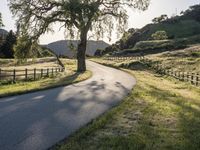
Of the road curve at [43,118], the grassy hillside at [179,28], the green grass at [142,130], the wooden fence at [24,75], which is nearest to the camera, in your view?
the green grass at [142,130]

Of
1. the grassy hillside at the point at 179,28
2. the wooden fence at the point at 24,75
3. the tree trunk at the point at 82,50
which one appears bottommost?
the wooden fence at the point at 24,75

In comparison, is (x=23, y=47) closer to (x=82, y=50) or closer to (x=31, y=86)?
(x=82, y=50)

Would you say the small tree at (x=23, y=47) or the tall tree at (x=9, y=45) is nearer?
the small tree at (x=23, y=47)

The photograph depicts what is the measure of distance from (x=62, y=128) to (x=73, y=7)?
29.9 metres

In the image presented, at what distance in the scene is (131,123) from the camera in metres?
12.8

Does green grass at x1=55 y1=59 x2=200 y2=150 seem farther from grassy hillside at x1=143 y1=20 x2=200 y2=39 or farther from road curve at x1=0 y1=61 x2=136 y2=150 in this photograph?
grassy hillside at x1=143 y1=20 x2=200 y2=39

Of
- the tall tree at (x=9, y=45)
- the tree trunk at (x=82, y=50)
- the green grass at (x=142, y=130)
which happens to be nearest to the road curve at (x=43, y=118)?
the green grass at (x=142, y=130)

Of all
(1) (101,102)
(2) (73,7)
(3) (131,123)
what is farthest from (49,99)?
(2) (73,7)

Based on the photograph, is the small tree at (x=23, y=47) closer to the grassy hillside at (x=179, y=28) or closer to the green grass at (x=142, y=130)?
the green grass at (x=142, y=130)

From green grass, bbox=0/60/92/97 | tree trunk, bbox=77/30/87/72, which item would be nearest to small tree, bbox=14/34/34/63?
tree trunk, bbox=77/30/87/72

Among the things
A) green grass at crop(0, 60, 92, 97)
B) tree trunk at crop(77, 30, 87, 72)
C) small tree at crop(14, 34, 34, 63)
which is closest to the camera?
green grass at crop(0, 60, 92, 97)

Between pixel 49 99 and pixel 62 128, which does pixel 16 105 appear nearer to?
pixel 49 99

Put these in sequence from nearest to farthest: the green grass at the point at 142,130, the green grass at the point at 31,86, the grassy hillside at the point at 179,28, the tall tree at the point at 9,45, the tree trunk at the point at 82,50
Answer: the green grass at the point at 142,130, the green grass at the point at 31,86, the tree trunk at the point at 82,50, the tall tree at the point at 9,45, the grassy hillside at the point at 179,28

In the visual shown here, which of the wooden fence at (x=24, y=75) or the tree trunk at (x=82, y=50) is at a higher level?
the tree trunk at (x=82, y=50)
